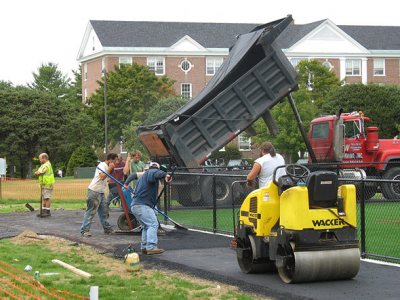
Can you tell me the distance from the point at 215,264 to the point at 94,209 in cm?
540

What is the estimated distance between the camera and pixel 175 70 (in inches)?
3440

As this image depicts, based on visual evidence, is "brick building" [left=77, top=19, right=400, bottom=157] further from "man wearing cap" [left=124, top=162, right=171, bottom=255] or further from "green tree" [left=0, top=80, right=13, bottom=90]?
"man wearing cap" [left=124, top=162, right=171, bottom=255]

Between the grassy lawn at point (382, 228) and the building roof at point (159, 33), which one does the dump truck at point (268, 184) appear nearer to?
the grassy lawn at point (382, 228)

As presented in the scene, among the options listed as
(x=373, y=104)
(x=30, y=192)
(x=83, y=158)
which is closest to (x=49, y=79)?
(x=83, y=158)

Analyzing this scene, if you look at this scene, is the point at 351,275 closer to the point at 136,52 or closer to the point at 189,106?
the point at 189,106

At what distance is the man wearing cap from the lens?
14.3 m

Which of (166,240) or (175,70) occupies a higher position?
(175,70)

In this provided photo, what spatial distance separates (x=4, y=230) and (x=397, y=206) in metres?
9.38

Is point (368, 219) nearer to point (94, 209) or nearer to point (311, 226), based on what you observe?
point (311, 226)

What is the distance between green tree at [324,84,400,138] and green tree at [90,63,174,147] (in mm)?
15942

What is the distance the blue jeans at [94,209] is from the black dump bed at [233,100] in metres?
6.26

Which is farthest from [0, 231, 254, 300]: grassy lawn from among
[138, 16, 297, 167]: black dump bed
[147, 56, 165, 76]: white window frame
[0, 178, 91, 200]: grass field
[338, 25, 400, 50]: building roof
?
[338, 25, 400, 50]: building roof

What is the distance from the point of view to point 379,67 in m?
91.4

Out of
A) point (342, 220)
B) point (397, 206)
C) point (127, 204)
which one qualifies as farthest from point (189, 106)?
point (342, 220)
